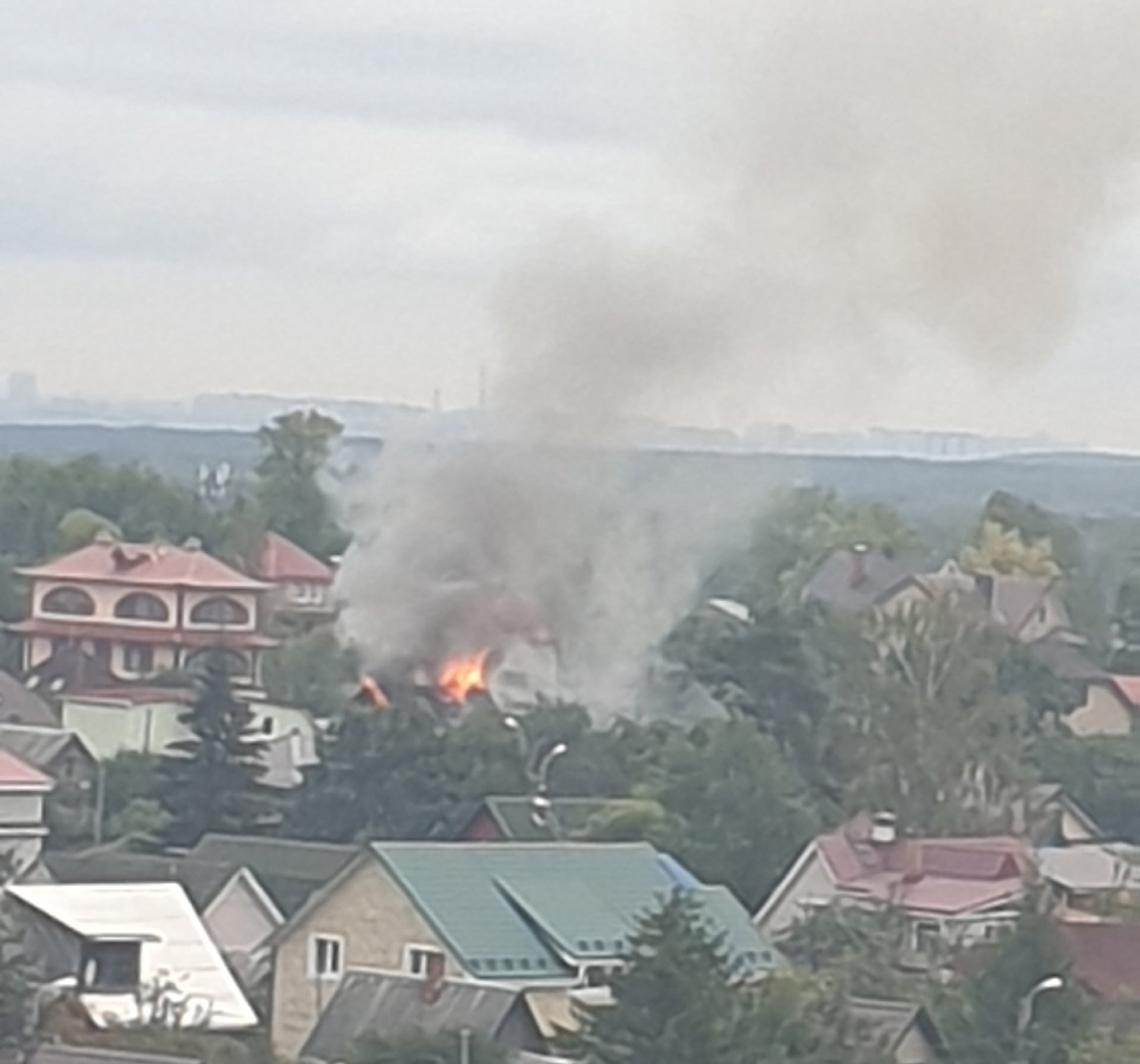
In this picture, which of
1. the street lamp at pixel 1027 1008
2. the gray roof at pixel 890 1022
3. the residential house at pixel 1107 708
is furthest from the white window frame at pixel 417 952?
the residential house at pixel 1107 708

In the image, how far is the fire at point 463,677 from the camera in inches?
1826

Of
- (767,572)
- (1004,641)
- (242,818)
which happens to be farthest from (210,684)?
(767,572)

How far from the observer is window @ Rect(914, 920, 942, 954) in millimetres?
32031

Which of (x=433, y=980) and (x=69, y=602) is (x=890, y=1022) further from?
(x=69, y=602)

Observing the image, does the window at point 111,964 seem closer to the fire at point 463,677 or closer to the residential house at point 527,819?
the residential house at point 527,819

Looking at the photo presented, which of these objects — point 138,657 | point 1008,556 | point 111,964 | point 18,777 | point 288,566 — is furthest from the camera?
point 1008,556

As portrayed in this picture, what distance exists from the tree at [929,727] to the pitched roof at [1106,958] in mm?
9924

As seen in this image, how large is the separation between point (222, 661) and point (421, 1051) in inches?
947

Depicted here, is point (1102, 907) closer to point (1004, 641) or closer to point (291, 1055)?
point (291, 1055)

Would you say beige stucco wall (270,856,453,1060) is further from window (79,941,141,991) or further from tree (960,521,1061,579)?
tree (960,521,1061,579)

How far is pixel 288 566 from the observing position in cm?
7175

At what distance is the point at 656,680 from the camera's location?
51469mm

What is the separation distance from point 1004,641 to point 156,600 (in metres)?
14.5

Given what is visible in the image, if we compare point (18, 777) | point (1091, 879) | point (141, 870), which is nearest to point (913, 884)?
point (1091, 879)
